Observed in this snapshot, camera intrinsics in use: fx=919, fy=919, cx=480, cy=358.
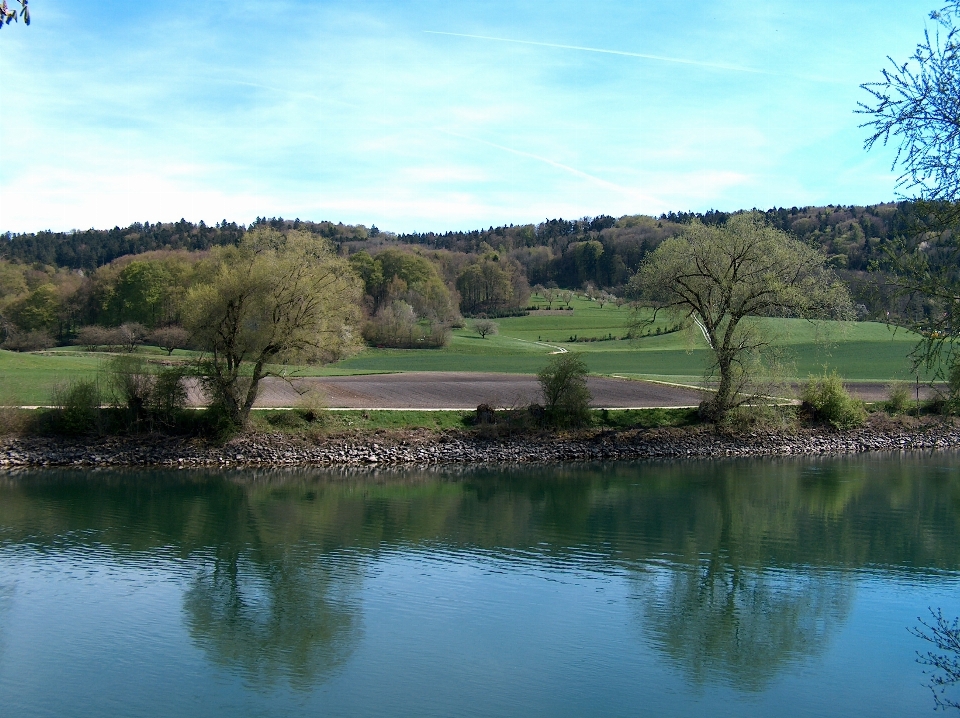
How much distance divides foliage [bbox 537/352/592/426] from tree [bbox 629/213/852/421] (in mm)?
4348

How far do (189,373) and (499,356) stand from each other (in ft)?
133

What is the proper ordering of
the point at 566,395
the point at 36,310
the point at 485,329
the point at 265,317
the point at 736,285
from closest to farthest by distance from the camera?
the point at 265,317 < the point at 736,285 < the point at 566,395 < the point at 36,310 < the point at 485,329

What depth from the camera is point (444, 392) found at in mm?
45250

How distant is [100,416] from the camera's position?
35500 millimetres

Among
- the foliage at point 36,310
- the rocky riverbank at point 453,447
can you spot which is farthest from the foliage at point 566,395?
the foliage at point 36,310

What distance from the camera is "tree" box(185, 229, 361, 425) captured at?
1380 inches

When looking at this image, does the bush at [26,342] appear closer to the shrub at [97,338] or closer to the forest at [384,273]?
the forest at [384,273]

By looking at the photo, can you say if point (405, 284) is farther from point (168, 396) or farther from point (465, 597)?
point (465, 597)

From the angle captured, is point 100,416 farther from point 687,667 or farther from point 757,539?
point 687,667

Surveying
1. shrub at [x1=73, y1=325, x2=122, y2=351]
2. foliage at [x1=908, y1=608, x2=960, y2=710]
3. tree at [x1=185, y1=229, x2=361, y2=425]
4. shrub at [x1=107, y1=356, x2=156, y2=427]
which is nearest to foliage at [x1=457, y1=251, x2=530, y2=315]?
shrub at [x1=73, y1=325, x2=122, y2=351]

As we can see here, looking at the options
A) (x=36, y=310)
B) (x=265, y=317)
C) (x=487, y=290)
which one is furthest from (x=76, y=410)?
(x=487, y=290)

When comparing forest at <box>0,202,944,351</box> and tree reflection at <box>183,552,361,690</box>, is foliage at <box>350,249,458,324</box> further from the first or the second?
tree reflection at <box>183,552,361,690</box>

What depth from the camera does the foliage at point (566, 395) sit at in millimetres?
39688

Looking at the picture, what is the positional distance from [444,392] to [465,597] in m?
27.5
